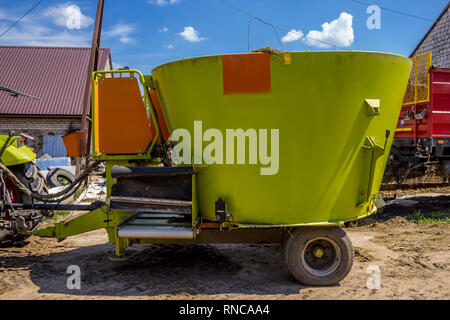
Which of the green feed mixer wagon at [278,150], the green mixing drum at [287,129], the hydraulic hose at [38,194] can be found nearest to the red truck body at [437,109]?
the green feed mixer wagon at [278,150]

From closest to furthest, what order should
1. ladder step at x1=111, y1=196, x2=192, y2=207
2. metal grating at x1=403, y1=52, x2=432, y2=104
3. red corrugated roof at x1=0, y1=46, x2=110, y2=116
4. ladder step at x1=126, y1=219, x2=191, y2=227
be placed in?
1. ladder step at x1=111, y1=196, x2=192, y2=207
2. ladder step at x1=126, y1=219, x2=191, y2=227
3. metal grating at x1=403, y1=52, x2=432, y2=104
4. red corrugated roof at x1=0, y1=46, x2=110, y2=116

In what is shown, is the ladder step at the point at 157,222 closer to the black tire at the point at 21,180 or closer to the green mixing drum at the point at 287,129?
the green mixing drum at the point at 287,129

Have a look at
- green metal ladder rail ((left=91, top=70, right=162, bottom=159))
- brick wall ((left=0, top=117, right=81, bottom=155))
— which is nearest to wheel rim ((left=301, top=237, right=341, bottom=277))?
green metal ladder rail ((left=91, top=70, right=162, bottom=159))

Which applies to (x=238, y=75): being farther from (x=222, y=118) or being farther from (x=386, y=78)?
(x=386, y=78)

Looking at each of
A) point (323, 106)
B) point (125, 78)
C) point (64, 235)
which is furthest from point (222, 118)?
point (64, 235)

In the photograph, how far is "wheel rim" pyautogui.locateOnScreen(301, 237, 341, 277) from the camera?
3.78 m

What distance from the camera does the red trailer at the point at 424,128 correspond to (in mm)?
6941

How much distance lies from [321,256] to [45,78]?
17.7m

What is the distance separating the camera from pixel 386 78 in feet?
12.0

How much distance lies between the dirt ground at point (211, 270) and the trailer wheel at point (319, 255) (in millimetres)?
110

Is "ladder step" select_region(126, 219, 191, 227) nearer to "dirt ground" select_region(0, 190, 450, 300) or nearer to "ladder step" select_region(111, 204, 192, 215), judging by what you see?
"ladder step" select_region(111, 204, 192, 215)

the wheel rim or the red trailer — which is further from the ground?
the red trailer

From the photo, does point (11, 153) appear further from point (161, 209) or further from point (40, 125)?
point (40, 125)

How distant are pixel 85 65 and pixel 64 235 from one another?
632 inches
